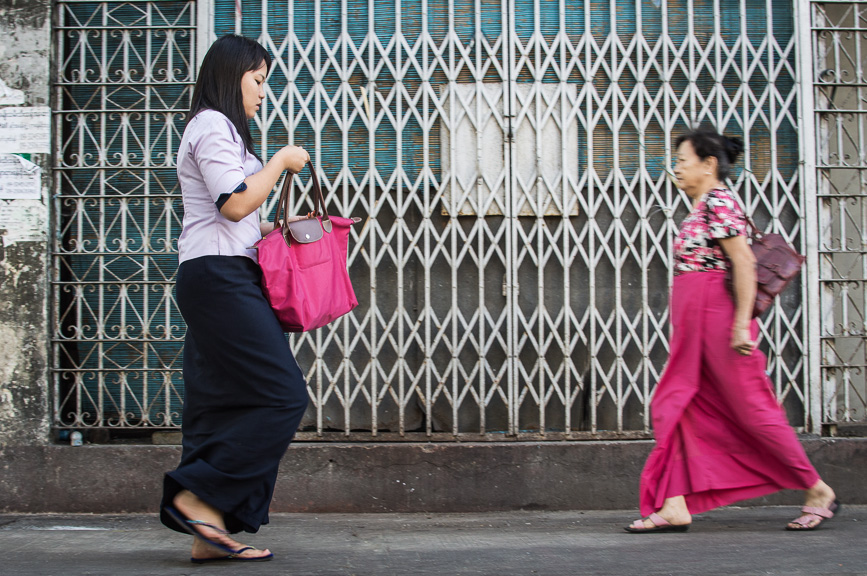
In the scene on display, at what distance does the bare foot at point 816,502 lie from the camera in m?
3.77

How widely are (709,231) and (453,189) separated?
150 centimetres

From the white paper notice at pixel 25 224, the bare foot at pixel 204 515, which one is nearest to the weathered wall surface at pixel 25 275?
the white paper notice at pixel 25 224

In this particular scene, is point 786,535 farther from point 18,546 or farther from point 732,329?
point 18,546

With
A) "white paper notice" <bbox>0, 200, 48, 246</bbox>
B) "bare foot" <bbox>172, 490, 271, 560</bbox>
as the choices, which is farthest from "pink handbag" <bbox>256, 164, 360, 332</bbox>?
"white paper notice" <bbox>0, 200, 48, 246</bbox>

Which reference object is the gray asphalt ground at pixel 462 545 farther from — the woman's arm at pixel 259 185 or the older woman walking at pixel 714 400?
the woman's arm at pixel 259 185

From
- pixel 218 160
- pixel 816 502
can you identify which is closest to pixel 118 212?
pixel 218 160

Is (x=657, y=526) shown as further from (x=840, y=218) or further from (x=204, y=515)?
(x=840, y=218)

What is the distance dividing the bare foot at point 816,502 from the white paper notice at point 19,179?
4227mm

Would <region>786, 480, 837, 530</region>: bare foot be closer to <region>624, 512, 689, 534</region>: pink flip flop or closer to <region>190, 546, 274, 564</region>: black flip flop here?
<region>624, 512, 689, 534</region>: pink flip flop

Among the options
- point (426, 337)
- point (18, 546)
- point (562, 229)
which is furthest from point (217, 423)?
point (562, 229)

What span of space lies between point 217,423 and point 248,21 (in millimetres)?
2621

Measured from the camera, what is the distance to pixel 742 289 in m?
3.60

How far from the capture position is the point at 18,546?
12.2 ft

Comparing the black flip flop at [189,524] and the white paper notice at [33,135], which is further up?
the white paper notice at [33,135]
